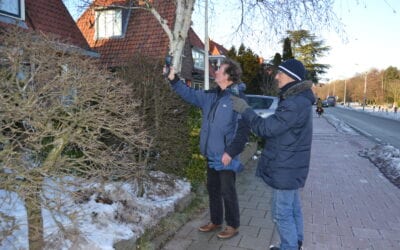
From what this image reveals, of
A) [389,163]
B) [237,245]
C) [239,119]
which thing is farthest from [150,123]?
[389,163]

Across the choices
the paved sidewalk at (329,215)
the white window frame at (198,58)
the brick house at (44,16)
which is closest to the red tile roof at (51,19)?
the brick house at (44,16)

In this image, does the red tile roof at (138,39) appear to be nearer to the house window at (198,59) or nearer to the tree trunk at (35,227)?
the house window at (198,59)

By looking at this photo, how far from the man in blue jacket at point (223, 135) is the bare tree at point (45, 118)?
3.97ft

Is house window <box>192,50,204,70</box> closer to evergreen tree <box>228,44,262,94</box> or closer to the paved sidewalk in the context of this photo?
evergreen tree <box>228,44,262,94</box>

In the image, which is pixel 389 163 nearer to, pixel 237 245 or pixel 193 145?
pixel 193 145

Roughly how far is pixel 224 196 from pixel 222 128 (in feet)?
2.55

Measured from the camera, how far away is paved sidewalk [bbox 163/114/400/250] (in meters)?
4.01

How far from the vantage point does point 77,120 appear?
264 cm

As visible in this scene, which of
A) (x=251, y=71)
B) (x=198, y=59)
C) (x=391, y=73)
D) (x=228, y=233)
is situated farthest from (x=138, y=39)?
(x=391, y=73)

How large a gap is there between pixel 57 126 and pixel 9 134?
1.17 ft

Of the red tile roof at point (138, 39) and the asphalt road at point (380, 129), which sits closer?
the asphalt road at point (380, 129)

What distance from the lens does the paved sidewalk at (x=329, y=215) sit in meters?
4.01

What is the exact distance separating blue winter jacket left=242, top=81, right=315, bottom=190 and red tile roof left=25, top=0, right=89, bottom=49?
8943mm

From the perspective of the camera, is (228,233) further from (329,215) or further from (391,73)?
(391,73)
